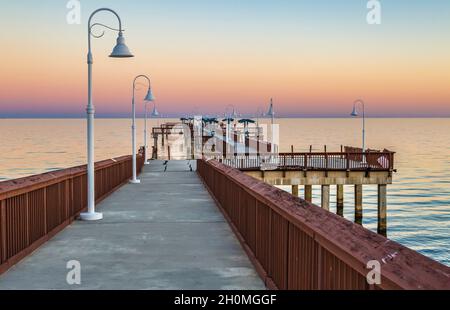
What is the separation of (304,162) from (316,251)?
112 feet

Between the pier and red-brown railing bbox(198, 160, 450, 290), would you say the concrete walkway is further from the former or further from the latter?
red-brown railing bbox(198, 160, 450, 290)

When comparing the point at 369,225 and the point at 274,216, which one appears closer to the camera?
the point at 274,216

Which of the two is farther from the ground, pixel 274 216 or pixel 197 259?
pixel 274 216

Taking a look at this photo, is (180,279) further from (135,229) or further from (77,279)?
(135,229)

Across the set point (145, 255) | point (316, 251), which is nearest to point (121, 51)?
point (145, 255)

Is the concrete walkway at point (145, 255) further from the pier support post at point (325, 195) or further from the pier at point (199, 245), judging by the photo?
the pier support post at point (325, 195)

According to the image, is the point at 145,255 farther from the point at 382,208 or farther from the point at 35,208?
the point at 382,208

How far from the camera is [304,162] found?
39.1m

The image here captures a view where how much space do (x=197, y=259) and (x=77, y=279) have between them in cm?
225

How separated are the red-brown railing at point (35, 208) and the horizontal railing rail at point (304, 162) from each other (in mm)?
23134

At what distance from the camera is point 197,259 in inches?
377

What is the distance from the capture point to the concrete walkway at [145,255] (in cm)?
800

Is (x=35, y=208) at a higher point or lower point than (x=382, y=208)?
higher
